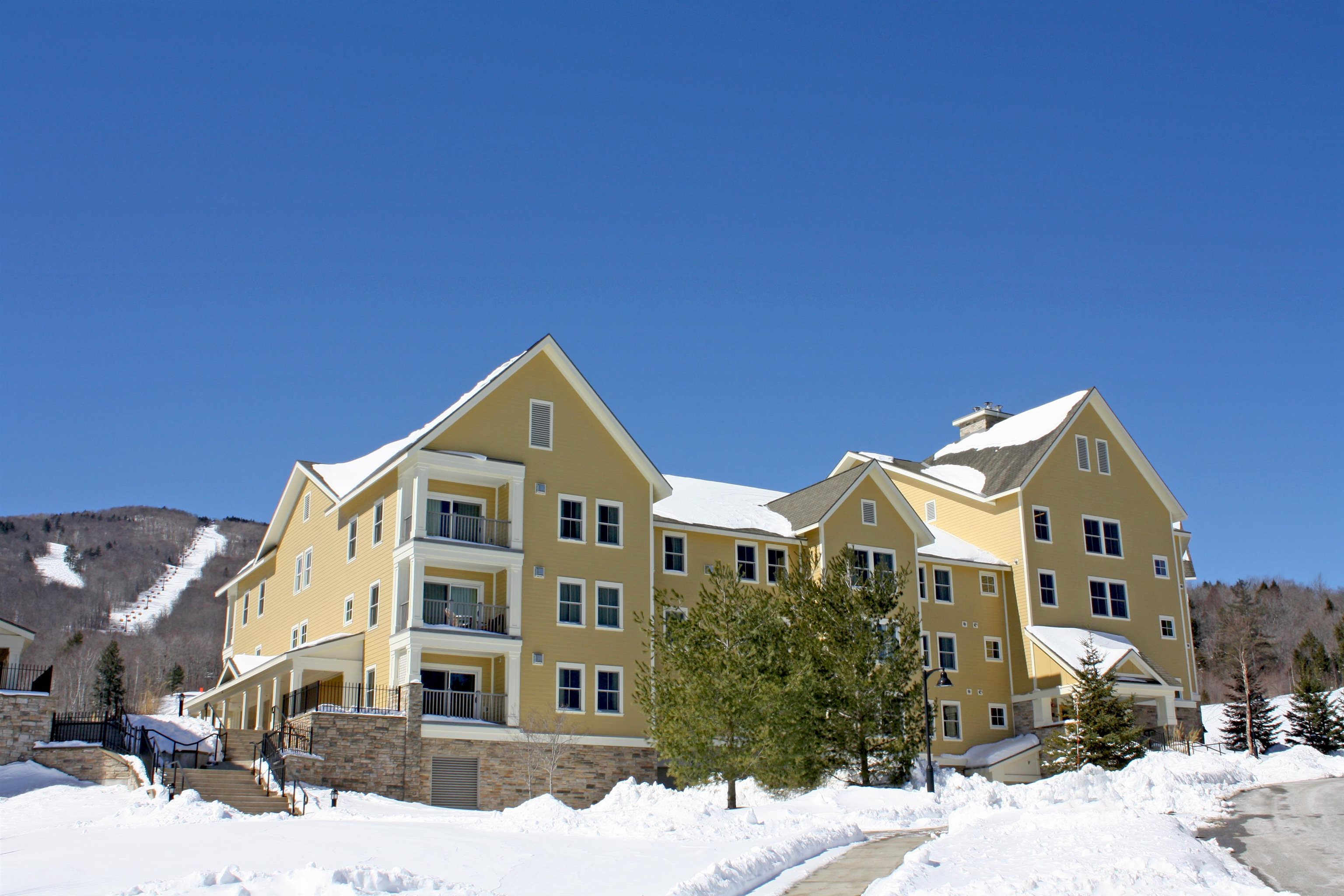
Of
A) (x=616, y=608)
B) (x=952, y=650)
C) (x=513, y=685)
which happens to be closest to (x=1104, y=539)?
(x=952, y=650)

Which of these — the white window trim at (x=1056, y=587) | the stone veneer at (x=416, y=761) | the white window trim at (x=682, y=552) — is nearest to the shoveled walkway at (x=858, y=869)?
the stone veneer at (x=416, y=761)

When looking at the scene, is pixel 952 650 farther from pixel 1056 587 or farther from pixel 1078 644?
pixel 1056 587

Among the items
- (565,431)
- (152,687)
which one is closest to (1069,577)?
(565,431)

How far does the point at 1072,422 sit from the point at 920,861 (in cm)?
3832

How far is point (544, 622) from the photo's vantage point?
1499 inches

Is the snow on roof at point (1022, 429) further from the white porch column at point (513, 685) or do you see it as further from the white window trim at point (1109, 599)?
the white porch column at point (513, 685)

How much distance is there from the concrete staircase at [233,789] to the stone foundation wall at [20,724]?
5626 millimetres

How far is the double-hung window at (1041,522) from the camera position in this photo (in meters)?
49.5

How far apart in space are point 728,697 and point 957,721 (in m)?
19.9

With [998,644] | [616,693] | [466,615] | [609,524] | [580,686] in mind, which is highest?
[609,524]

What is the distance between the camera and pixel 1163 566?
5269 cm

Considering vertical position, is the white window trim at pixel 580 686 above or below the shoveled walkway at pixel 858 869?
above

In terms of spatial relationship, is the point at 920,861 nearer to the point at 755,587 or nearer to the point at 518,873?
the point at 518,873

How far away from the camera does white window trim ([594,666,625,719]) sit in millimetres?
38156
